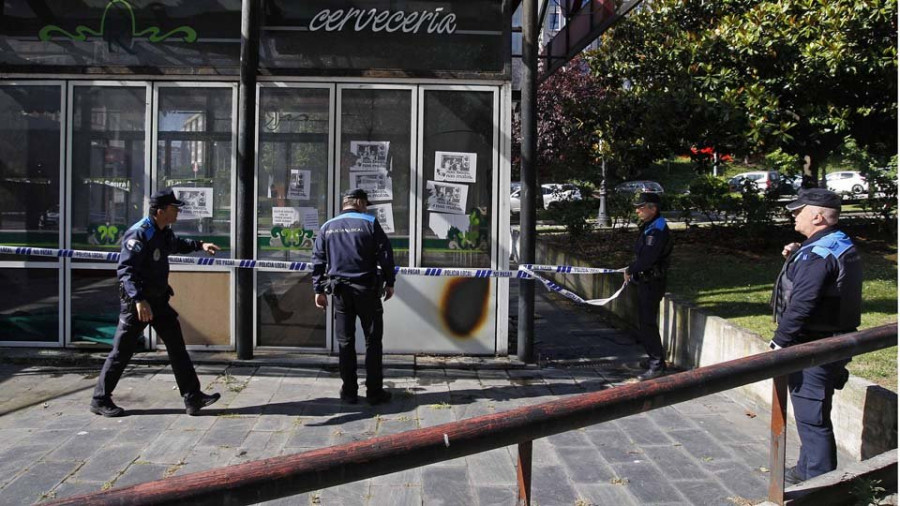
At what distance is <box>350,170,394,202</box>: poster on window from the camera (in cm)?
780

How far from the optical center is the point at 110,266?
7.75 m

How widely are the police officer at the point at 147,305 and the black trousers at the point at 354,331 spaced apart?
1.02 metres

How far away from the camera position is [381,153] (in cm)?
782

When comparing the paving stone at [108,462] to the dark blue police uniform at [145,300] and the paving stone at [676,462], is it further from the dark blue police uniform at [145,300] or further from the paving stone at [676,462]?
the paving stone at [676,462]

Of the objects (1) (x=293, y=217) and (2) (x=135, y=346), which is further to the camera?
(1) (x=293, y=217)

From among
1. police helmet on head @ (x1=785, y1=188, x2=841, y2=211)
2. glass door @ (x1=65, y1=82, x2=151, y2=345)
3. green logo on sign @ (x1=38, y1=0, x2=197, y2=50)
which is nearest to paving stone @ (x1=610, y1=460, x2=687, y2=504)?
police helmet on head @ (x1=785, y1=188, x2=841, y2=211)

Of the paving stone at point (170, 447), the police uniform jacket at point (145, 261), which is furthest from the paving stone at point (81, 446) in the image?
the police uniform jacket at point (145, 261)

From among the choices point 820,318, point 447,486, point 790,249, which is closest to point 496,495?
point 447,486

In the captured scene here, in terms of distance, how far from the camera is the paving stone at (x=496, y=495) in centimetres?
443

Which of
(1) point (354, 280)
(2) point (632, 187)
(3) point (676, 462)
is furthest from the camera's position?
(2) point (632, 187)

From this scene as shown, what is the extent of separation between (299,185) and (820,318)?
197 inches

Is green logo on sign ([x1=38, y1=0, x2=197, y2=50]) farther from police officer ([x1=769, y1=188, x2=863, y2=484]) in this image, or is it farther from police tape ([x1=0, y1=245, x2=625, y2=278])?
police officer ([x1=769, y1=188, x2=863, y2=484])

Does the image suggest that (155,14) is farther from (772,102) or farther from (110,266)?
(772,102)

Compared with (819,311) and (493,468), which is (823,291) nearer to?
(819,311)
